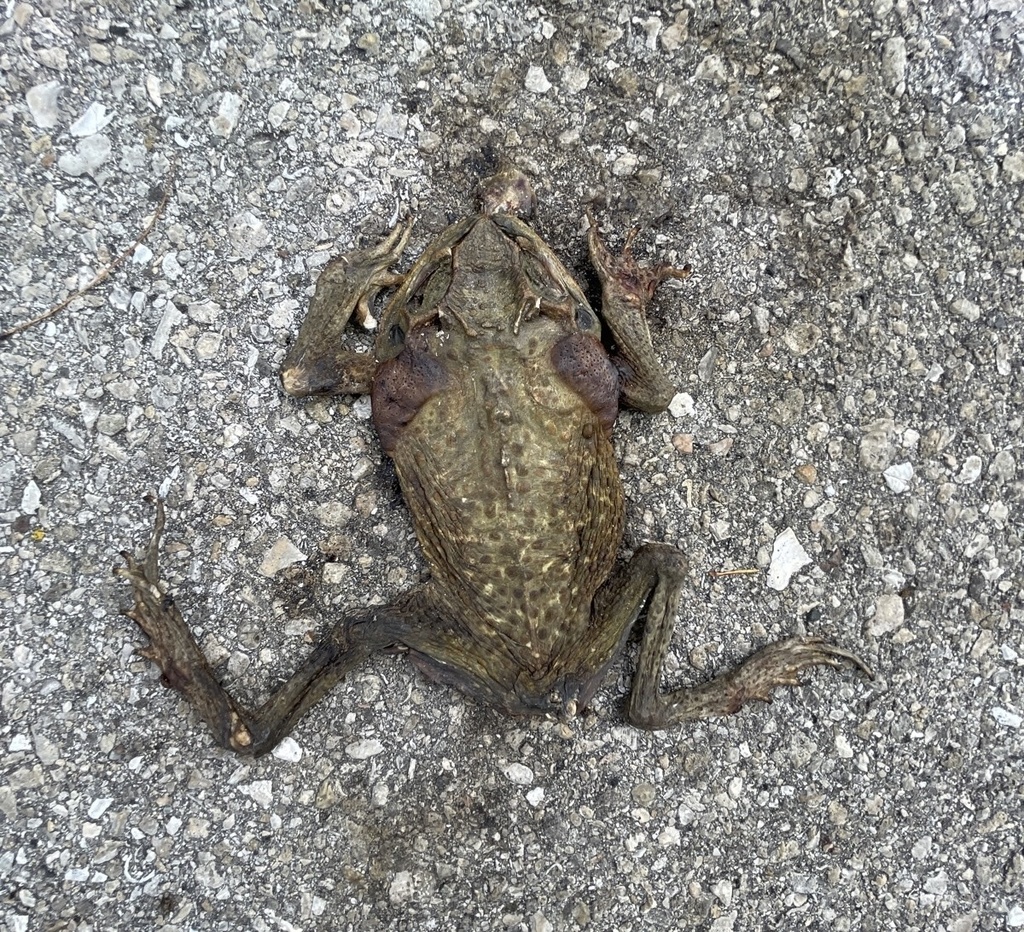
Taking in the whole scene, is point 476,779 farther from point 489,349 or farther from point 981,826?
point 981,826

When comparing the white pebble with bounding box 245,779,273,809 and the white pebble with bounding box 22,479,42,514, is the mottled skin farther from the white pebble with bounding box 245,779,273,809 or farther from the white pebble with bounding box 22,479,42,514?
the white pebble with bounding box 22,479,42,514

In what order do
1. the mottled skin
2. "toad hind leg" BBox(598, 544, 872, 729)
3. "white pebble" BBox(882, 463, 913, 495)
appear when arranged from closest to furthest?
the mottled skin < "toad hind leg" BBox(598, 544, 872, 729) < "white pebble" BBox(882, 463, 913, 495)

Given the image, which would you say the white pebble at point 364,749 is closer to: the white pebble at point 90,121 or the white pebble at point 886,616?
the white pebble at point 886,616

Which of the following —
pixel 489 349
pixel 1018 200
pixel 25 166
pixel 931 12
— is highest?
pixel 931 12

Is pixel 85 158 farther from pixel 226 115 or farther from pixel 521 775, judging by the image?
pixel 521 775

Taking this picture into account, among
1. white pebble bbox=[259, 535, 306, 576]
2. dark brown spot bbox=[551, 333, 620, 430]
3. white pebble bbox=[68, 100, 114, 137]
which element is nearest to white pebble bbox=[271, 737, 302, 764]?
white pebble bbox=[259, 535, 306, 576]

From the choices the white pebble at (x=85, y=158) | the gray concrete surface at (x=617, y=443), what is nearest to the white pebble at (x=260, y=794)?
the gray concrete surface at (x=617, y=443)

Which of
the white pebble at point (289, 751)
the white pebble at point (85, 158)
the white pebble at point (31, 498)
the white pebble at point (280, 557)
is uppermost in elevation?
the white pebble at point (85, 158)

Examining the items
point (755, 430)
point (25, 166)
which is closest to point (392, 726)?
point (755, 430)
